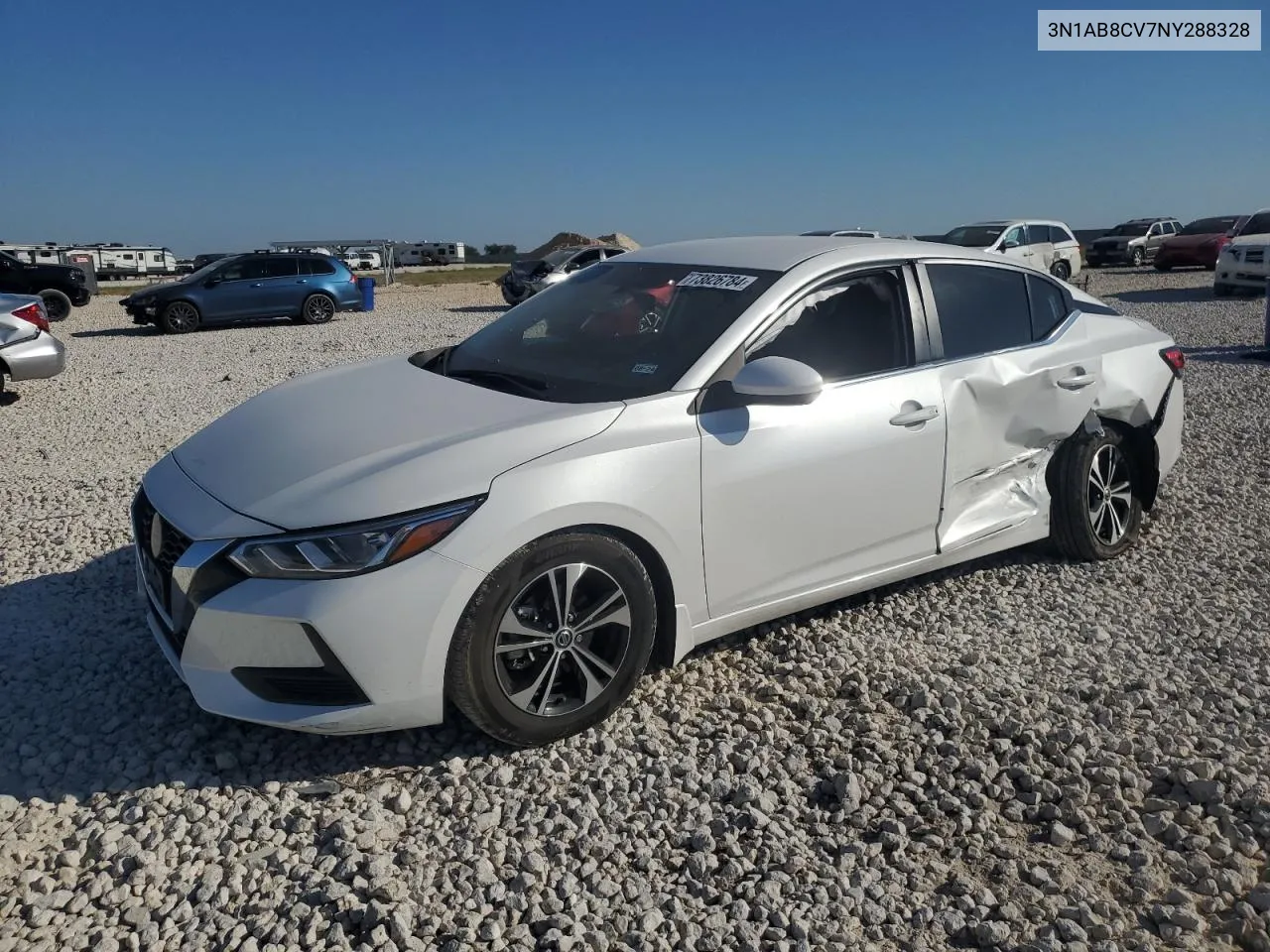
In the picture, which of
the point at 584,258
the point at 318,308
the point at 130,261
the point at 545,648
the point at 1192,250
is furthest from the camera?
the point at 130,261

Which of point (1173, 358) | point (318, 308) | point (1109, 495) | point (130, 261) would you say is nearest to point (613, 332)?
point (1109, 495)

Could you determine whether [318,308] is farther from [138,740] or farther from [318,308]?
[138,740]

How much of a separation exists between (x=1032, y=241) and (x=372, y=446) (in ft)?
75.4

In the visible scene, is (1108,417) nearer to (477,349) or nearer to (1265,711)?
(1265,711)

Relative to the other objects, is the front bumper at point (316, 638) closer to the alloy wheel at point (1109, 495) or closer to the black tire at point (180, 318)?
the alloy wheel at point (1109, 495)

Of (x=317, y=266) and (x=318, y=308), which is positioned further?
(x=317, y=266)

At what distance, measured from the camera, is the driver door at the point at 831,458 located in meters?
3.58

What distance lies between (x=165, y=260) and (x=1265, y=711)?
5823cm

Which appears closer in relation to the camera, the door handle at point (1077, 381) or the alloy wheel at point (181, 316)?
the door handle at point (1077, 381)

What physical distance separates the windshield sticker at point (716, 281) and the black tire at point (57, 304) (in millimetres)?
21641

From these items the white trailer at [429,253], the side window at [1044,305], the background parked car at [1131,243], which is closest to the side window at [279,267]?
the side window at [1044,305]

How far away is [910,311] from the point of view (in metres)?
4.23

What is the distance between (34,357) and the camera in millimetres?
10086

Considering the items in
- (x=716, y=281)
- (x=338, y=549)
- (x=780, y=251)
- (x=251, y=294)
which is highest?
(x=251, y=294)
